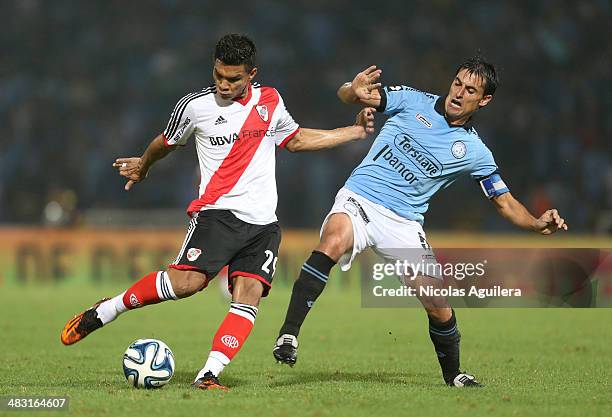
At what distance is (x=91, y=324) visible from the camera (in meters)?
7.03

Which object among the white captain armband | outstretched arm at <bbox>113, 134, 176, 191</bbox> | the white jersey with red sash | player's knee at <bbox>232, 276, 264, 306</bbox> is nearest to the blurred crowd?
the white captain armband

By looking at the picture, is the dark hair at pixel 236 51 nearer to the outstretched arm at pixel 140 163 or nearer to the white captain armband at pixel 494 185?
the outstretched arm at pixel 140 163

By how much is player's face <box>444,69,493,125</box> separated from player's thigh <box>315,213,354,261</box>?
1104 millimetres

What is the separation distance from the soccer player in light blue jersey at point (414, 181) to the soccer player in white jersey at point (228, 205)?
1.44 feet

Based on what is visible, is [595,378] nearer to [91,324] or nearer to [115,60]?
[91,324]

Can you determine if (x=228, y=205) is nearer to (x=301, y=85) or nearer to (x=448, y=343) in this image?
(x=448, y=343)

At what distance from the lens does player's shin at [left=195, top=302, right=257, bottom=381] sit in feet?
22.0

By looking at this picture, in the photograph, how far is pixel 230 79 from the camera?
22.2ft

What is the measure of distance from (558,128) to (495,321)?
30.8ft

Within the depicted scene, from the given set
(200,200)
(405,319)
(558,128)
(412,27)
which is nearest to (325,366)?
(200,200)

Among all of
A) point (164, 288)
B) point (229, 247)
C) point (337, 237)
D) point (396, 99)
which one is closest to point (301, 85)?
point (396, 99)

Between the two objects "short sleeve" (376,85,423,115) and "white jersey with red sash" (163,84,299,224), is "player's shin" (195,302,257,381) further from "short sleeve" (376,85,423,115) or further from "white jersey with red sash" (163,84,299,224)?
"short sleeve" (376,85,423,115)

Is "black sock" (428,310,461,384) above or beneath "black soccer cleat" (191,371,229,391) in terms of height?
above

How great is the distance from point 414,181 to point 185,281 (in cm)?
184
